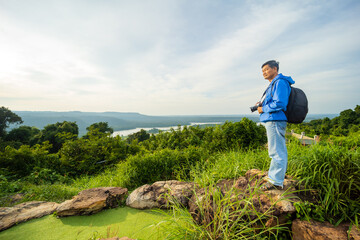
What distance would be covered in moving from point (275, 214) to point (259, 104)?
62.3 inches

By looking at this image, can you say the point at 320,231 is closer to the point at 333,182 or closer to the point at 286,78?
the point at 333,182

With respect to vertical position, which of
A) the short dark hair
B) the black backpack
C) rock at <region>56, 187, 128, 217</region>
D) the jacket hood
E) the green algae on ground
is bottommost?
the green algae on ground

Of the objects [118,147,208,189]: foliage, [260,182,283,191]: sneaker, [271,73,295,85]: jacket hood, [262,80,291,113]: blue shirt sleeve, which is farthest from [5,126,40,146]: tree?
[271,73,295,85]: jacket hood

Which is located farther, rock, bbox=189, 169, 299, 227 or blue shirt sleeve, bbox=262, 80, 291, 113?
blue shirt sleeve, bbox=262, 80, 291, 113

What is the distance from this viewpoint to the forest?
6.64 feet

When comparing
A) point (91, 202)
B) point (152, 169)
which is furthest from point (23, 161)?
point (152, 169)

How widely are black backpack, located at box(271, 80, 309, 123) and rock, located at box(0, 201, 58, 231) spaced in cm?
453

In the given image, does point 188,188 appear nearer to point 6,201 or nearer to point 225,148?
point 225,148

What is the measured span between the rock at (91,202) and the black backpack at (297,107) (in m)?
3.42

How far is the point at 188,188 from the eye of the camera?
278 cm

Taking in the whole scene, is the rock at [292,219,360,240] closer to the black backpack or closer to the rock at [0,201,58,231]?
the black backpack

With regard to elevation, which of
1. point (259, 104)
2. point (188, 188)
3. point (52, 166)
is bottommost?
point (52, 166)

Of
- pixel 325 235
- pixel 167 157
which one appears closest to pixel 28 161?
pixel 167 157

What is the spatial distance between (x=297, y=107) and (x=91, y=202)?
3809 mm
